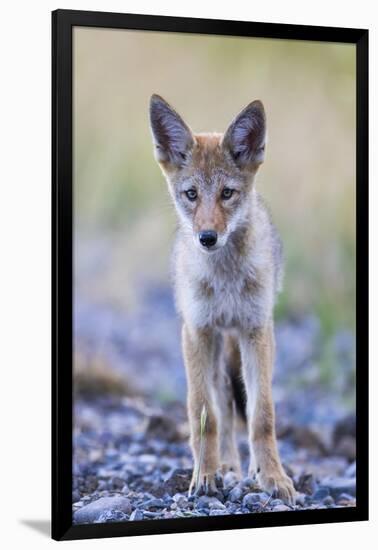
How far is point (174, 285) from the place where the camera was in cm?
641

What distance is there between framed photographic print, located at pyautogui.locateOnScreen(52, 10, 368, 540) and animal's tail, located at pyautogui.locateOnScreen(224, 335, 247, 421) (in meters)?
0.01

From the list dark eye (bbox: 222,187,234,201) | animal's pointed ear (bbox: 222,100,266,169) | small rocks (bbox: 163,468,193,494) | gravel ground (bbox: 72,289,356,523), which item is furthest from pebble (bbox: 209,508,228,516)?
animal's pointed ear (bbox: 222,100,266,169)

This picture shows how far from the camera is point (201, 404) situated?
20.2 feet

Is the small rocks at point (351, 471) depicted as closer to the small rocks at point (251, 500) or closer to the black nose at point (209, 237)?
the small rocks at point (251, 500)

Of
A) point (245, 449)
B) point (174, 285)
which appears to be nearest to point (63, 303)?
point (174, 285)

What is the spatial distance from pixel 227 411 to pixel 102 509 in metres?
1.12

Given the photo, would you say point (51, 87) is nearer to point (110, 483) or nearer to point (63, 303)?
point (63, 303)

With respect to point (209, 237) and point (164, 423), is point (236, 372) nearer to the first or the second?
point (209, 237)

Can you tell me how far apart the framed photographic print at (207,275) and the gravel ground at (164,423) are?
2 centimetres

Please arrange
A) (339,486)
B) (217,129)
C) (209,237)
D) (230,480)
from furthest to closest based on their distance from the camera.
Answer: (217,129), (339,486), (230,480), (209,237)

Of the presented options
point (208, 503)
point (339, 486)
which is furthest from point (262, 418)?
point (339, 486)

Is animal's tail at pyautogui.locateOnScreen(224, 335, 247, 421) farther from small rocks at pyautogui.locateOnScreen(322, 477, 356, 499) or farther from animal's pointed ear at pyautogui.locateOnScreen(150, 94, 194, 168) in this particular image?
animal's pointed ear at pyautogui.locateOnScreen(150, 94, 194, 168)

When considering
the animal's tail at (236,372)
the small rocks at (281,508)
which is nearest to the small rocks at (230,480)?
the small rocks at (281,508)

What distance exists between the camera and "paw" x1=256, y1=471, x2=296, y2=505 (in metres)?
6.11
